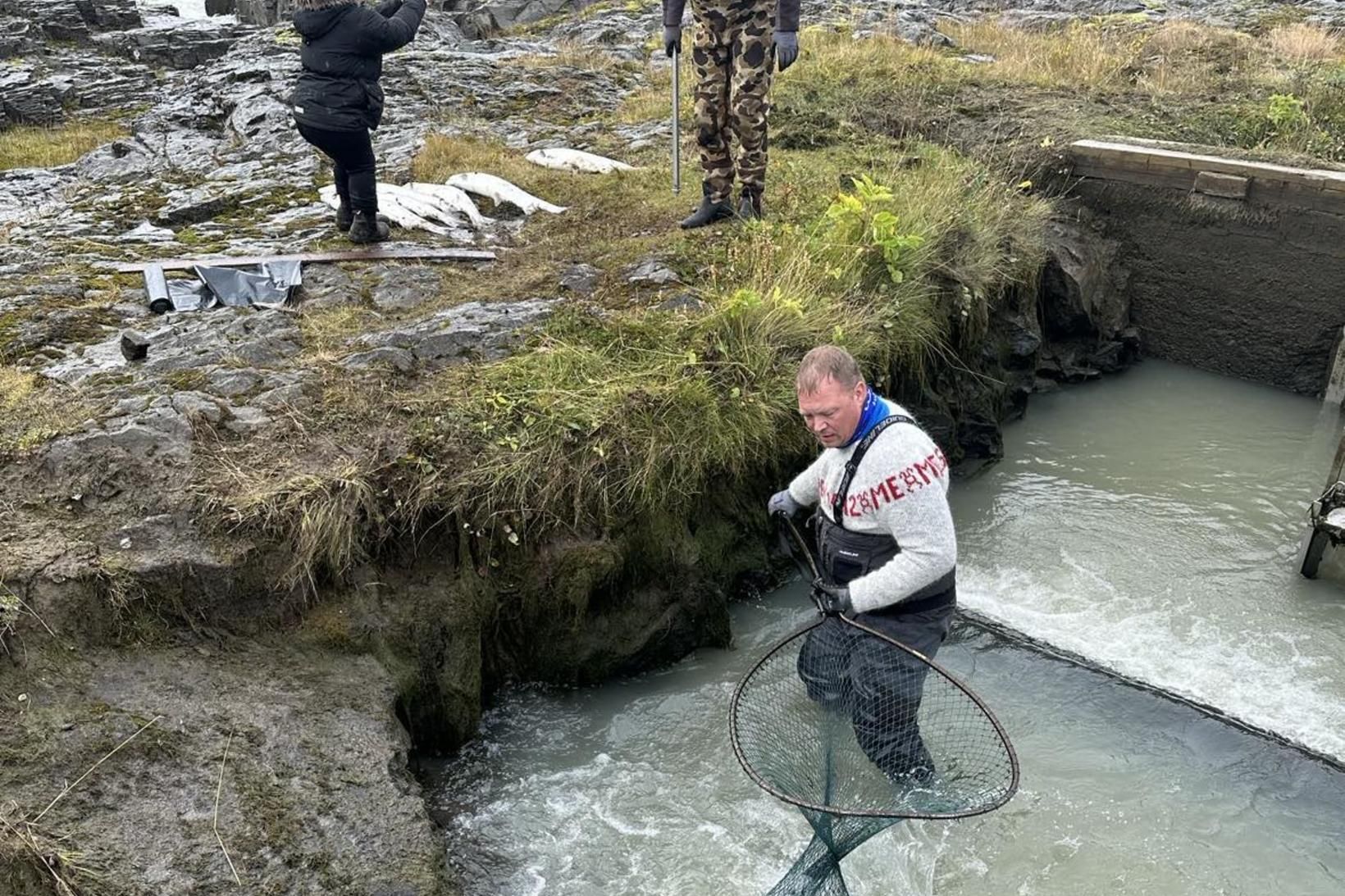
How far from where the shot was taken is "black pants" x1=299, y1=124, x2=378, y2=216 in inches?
285

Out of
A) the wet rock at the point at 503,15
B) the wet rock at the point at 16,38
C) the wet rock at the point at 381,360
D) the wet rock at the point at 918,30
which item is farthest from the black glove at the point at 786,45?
the wet rock at the point at 16,38

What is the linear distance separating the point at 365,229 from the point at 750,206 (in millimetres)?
2788

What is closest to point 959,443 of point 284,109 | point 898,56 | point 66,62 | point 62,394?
point 62,394

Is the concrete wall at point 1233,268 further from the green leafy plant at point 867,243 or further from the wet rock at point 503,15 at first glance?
the wet rock at point 503,15

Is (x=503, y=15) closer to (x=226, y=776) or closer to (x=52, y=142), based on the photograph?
(x=52, y=142)

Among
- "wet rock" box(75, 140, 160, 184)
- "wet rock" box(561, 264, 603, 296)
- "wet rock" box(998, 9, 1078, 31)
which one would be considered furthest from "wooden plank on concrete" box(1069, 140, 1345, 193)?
"wet rock" box(75, 140, 160, 184)

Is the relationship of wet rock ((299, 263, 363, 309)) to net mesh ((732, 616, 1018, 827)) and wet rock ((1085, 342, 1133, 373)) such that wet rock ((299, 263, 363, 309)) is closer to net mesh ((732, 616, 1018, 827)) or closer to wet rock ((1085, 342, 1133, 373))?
net mesh ((732, 616, 1018, 827))

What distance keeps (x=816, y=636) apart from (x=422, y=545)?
6.49 ft

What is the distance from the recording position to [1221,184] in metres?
8.96

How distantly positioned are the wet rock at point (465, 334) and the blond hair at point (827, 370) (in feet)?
9.16

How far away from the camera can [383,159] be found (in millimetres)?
10125

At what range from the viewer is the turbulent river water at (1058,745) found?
4367 mm

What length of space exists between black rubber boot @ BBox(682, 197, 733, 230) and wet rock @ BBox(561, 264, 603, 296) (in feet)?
3.03

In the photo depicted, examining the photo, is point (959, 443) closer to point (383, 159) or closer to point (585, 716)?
point (585, 716)
